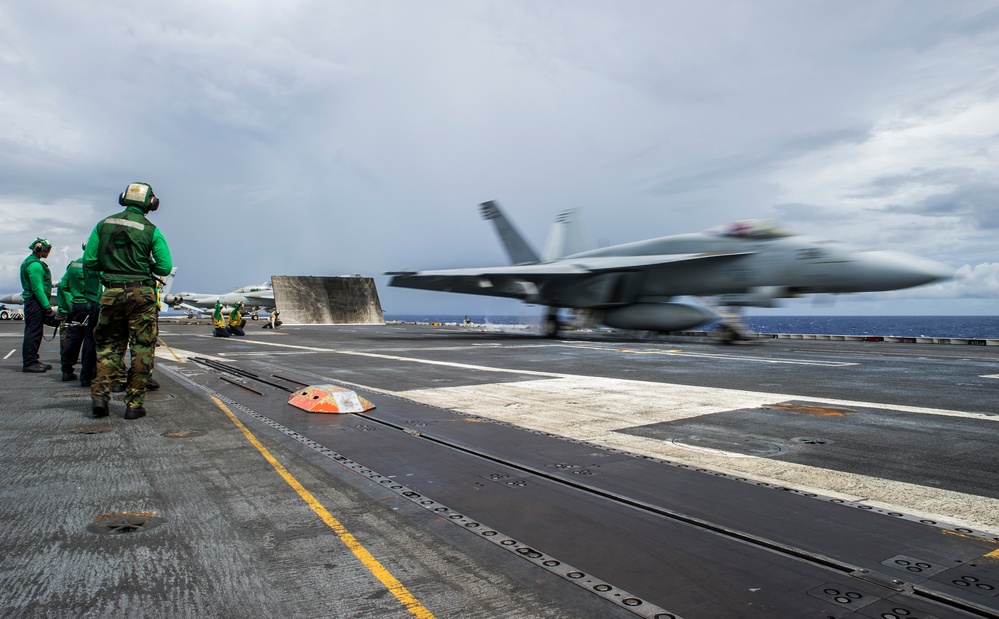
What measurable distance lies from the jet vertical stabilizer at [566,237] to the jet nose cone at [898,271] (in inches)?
568

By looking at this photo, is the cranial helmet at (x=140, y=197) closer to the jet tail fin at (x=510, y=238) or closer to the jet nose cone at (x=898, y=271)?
the jet nose cone at (x=898, y=271)

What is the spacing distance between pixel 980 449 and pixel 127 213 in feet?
27.0

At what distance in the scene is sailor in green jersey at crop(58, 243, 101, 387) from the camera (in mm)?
8164

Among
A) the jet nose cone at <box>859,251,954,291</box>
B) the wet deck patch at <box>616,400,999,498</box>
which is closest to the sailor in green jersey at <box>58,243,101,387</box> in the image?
the wet deck patch at <box>616,400,999,498</box>

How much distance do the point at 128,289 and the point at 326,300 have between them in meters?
44.1

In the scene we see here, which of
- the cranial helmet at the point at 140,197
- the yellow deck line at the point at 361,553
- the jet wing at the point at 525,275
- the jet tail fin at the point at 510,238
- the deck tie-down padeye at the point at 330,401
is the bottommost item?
the yellow deck line at the point at 361,553

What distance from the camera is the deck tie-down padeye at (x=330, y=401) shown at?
6.91 meters

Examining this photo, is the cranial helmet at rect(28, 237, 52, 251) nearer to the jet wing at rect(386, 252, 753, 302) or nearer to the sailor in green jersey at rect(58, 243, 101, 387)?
the sailor in green jersey at rect(58, 243, 101, 387)

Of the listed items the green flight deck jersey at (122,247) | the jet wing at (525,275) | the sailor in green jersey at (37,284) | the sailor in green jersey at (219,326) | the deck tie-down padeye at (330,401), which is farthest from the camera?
the sailor in green jersey at (219,326)

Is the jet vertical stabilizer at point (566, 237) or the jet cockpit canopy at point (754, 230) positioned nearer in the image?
the jet cockpit canopy at point (754, 230)

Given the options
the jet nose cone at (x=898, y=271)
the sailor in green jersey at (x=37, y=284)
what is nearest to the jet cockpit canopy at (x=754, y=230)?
the jet nose cone at (x=898, y=271)

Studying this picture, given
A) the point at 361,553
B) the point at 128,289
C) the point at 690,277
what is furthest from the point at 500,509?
the point at 690,277

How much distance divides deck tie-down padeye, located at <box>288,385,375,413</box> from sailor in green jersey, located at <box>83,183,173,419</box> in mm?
1646

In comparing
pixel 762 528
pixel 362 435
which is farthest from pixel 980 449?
pixel 362 435
